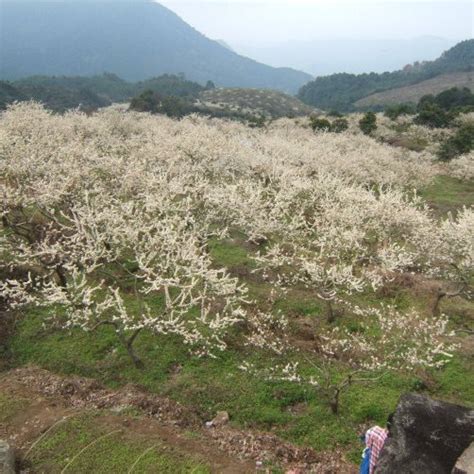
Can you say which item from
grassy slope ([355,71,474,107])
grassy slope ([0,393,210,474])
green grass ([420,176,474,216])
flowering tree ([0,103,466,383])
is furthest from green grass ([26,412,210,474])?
grassy slope ([355,71,474,107])

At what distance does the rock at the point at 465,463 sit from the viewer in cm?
944

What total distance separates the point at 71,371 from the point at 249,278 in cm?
1218

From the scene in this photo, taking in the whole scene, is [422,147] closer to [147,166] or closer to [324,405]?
[147,166]

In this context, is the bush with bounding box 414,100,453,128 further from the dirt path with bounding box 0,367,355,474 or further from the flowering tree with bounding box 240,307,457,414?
the dirt path with bounding box 0,367,355,474

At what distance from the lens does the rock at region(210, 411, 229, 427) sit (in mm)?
16703

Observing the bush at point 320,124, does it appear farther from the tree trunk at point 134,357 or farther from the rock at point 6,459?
the rock at point 6,459

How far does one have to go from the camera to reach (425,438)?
36.2 feet

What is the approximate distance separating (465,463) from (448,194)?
50.9 meters

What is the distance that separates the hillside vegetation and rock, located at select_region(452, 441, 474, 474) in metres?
5.80

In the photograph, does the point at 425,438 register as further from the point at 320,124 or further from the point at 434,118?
the point at 434,118

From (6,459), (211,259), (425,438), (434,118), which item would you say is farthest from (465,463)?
(434,118)

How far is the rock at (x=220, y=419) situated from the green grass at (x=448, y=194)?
36642 mm

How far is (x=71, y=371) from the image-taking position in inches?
774

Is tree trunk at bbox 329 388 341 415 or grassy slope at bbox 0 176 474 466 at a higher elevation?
tree trunk at bbox 329 388 341 415
